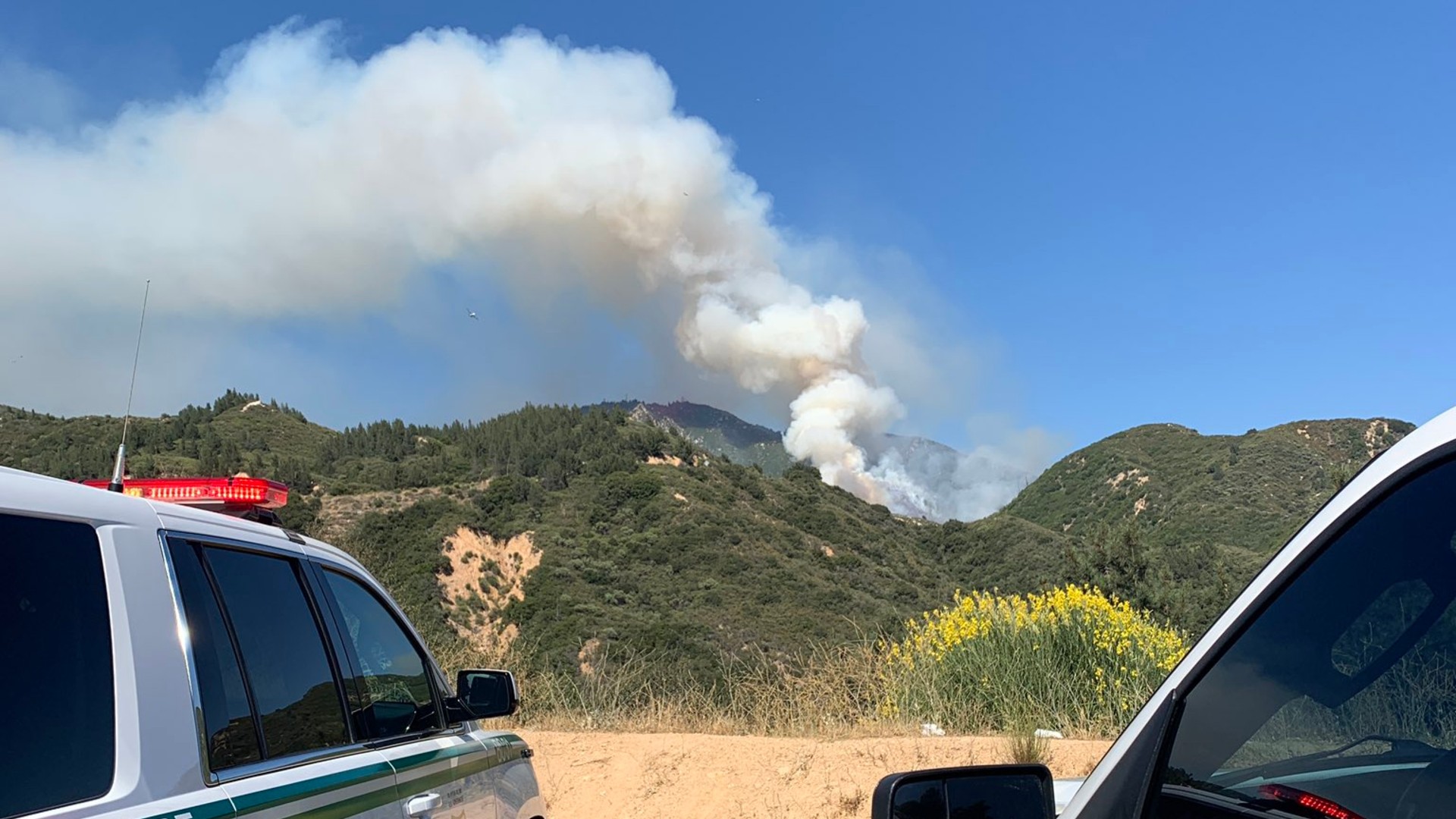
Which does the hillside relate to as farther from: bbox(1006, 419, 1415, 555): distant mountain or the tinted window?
the tinted window

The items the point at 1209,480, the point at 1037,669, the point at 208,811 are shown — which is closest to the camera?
the point at 208,811

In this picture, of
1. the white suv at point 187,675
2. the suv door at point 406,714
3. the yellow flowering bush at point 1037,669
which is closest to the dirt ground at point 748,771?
the yellow flowering bush at point 1037,669

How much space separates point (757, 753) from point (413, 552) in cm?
3887

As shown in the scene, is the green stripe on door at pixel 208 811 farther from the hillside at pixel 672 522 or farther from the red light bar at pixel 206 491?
the hillside at pixel 672 522

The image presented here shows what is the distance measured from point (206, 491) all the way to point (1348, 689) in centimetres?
307

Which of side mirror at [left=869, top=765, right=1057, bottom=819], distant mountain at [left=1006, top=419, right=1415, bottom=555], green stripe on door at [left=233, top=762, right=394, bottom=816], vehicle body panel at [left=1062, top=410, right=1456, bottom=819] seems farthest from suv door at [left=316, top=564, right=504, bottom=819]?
distant mountain at [left=1006, top=419, right=1415, bottom=555]

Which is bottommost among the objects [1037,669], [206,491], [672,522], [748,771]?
[748,771]

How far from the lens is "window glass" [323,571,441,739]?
3.21 meters

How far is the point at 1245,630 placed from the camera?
157 centimetres

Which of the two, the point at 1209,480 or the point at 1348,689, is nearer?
the point at 1348,689

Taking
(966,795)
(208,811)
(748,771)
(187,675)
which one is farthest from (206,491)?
(748,771)

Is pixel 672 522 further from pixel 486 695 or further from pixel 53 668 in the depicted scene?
pixel 53 668

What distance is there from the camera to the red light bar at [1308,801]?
1455 mm

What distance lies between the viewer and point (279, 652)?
8.83 feet
